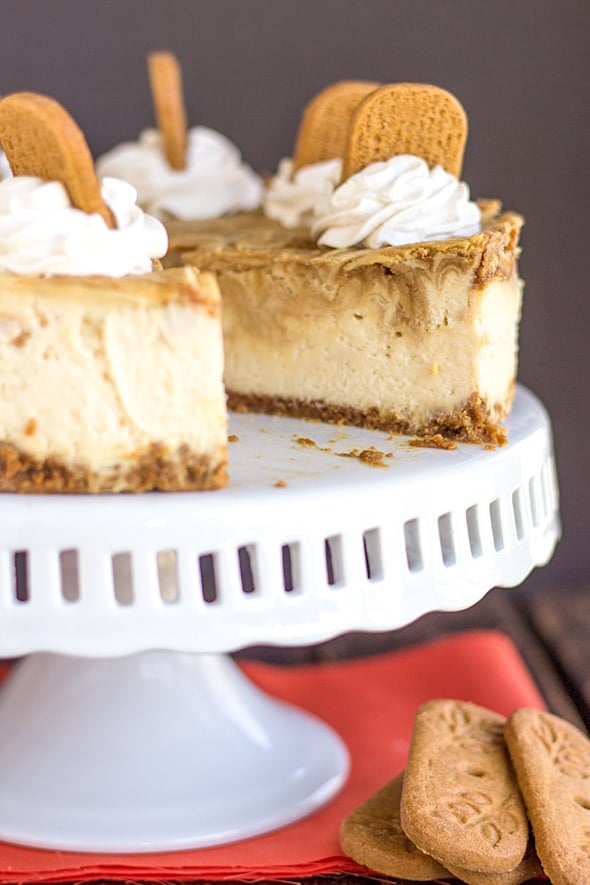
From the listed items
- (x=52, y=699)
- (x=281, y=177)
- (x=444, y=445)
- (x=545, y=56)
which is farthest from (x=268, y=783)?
(x=545, y=56)

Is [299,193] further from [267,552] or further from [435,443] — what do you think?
[267,552]

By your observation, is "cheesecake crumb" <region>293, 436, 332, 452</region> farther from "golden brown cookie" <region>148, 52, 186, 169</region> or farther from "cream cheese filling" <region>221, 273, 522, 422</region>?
"golden brown cookie" <region>148, 52, 186, 169</region>

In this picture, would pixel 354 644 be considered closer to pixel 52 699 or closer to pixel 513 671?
pixel 513 671

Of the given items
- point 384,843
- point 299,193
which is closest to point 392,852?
point 384,843

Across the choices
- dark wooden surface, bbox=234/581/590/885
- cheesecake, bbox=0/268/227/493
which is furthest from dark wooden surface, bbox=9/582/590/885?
cheesecake, bbox=0/268/227/493

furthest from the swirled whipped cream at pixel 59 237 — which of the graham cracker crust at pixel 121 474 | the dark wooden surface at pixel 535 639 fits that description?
the dark wooden surface at pixel 535 639

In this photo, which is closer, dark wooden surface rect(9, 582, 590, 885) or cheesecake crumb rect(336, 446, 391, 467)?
cheesecake crumb rect(336, 446, 391, 467)
